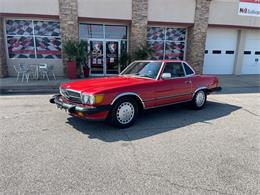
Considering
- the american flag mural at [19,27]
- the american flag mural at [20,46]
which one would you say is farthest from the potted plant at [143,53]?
the american flag mural at [19,27]

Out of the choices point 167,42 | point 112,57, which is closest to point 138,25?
point 112,57

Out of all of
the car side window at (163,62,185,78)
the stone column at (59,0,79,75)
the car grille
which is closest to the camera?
the car grille

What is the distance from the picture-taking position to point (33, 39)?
41.9 feet

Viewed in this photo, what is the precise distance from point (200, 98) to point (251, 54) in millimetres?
12871

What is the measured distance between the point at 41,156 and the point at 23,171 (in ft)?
1.49

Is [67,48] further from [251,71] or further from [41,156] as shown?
[251,71]

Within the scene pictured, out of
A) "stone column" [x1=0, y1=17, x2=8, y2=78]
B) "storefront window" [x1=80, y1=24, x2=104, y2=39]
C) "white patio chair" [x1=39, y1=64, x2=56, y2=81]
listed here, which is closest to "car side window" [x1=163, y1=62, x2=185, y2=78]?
"white patio chair" [x1=39, y1=64, x2=56, y2=81]

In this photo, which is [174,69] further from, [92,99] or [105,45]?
[105,45]

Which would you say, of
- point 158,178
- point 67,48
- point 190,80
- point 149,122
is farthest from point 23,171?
point 67,48

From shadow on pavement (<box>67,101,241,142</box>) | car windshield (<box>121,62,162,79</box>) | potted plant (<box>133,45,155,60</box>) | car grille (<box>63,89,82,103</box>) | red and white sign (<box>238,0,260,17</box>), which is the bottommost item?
shadow on pavement (<box>67,101,241,142</box>)

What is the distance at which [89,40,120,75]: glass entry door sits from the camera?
1359 cm

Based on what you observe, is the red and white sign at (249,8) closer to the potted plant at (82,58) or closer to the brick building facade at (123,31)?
the brick building facade at (123,31)

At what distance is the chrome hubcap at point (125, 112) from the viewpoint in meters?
4.58

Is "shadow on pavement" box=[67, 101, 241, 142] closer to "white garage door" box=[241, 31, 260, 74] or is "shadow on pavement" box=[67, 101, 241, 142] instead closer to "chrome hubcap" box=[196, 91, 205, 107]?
"chrome hubcap" box=[196, 91, 205, 107]
